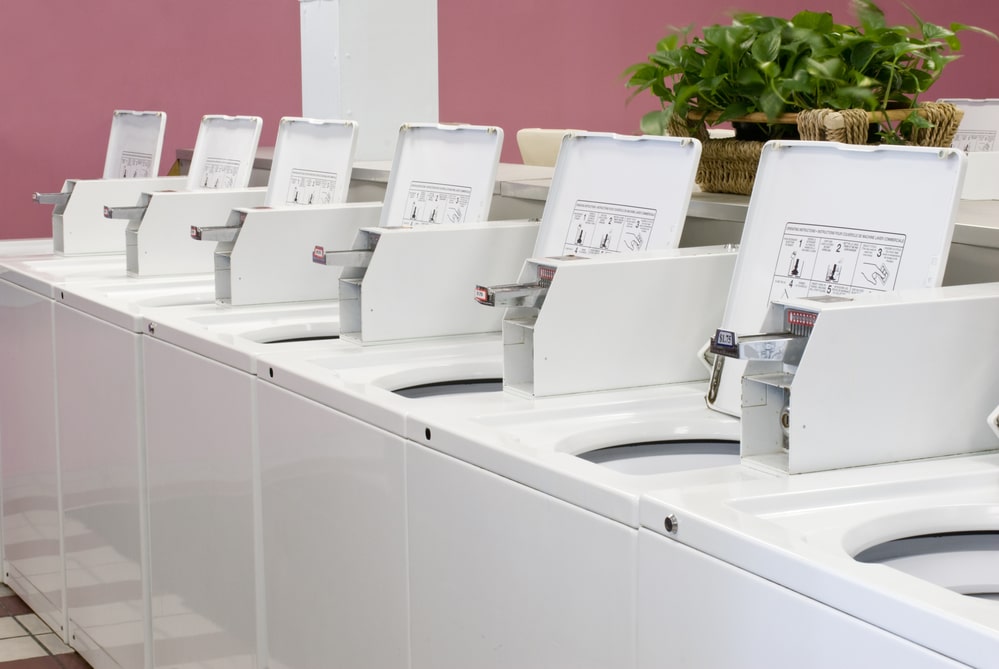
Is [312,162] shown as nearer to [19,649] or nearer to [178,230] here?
[178,230]

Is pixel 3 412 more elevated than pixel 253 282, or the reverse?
pixel 253 282

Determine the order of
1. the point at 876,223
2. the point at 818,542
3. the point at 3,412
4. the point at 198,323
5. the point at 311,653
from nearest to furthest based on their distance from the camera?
1. the point at 818,542
2. the point at 876,223
3. the point at 311,653
4. the point at 198,323
5. the point at 3,412

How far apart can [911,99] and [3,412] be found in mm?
2730

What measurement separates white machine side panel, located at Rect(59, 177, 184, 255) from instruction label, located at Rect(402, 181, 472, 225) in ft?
4.16

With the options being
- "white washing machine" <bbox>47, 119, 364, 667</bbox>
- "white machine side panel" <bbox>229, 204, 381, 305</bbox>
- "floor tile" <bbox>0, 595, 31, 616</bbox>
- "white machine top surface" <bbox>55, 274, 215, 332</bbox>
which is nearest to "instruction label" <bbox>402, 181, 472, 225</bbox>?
"white machine side panel" <bbox>229, 204, 381, 305</bbox>

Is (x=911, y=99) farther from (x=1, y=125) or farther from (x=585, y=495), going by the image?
(x=1, y=125)

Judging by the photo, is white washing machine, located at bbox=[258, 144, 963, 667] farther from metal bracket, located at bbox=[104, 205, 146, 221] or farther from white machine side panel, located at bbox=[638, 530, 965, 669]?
metal bracket, located at bbox=[104, 205, 146, 221]

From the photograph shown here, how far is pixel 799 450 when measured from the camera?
159 cm

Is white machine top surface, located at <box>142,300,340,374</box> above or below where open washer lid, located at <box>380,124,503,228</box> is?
below

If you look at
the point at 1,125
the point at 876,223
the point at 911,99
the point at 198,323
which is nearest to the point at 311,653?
the point at 198,323

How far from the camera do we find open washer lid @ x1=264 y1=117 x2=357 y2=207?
134 inches

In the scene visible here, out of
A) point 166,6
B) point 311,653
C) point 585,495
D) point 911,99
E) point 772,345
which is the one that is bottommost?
point 311,653

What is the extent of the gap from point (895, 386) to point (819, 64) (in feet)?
2.60

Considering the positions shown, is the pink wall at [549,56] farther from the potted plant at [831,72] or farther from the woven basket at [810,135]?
the potted plant at [831,72]
